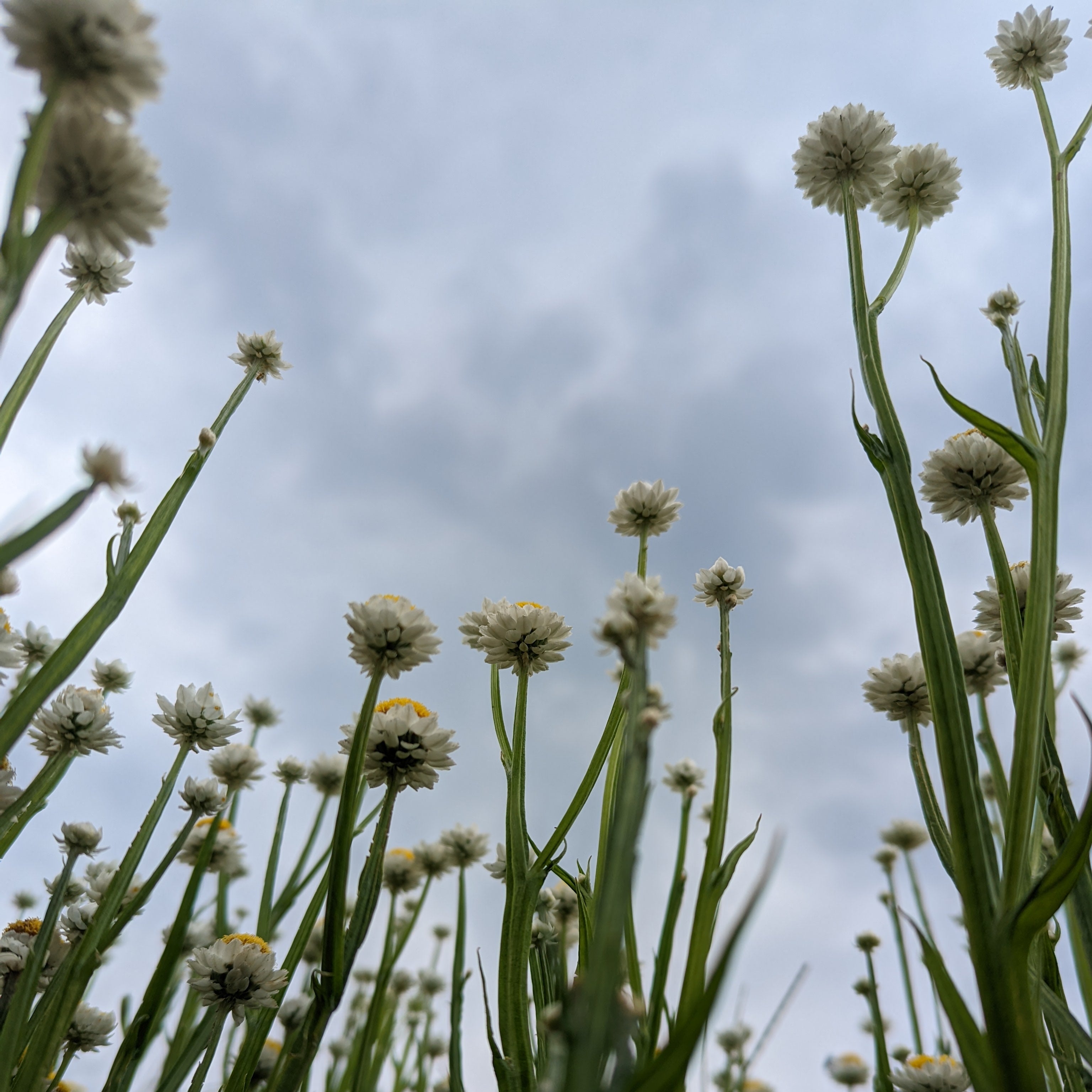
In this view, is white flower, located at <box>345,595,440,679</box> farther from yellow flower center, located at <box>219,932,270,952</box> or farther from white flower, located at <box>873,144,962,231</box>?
white flower, located at <box>873,144,962,231</box>

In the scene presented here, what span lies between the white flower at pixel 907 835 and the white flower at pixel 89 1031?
2654 mm

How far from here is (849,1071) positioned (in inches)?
122

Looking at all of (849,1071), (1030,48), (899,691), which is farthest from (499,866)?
(849,1071)

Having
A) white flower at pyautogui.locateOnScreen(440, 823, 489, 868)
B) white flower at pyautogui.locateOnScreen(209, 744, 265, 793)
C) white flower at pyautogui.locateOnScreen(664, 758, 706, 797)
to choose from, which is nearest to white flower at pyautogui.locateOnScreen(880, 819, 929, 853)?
white flower at pyautogui.locateOnScreen(664, 758, 706, 797)

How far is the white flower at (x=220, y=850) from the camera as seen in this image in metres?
2.02

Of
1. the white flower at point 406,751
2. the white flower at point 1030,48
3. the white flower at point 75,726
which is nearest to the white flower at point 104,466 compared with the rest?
the white flower at point 406,751

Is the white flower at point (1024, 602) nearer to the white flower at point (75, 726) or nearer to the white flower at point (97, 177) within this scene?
the white flower at point (97, 177)

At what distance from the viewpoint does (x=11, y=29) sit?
0.59 metres

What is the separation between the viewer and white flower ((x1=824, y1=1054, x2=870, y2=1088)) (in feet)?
10.2

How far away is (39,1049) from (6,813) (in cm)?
31

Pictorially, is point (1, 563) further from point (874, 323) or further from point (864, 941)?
point (864, 941)

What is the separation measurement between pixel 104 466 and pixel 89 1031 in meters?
1.54

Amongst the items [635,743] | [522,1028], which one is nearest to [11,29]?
[635,743]

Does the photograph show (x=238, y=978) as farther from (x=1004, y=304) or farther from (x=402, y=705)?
(x=1004, y=304)
